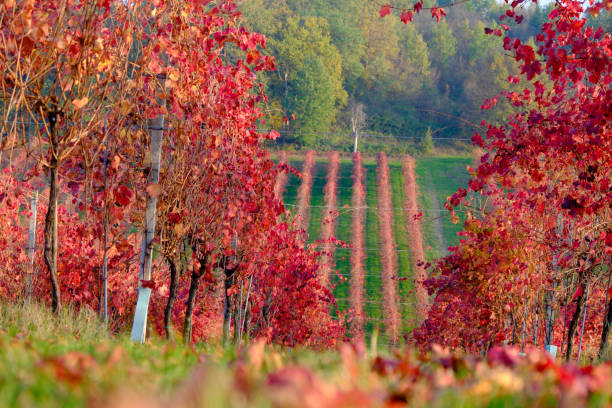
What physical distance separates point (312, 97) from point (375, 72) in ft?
51.0

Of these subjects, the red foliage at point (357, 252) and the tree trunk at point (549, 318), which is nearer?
the tree trunk at point (549, 318)

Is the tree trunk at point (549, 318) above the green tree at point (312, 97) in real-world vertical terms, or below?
below

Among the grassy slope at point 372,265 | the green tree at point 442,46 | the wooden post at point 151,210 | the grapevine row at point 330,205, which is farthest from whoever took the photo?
the green tree at point 442,46

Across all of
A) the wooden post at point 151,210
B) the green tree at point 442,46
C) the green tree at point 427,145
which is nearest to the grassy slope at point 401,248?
the green tree at point 427,145

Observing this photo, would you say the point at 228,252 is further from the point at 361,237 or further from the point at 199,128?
the point at 361,237

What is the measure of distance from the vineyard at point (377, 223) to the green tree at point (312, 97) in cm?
835

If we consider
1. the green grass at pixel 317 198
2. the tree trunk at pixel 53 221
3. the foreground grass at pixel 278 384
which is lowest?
the foreground grass at pixel 278 384

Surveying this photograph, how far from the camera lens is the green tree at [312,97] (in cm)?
6650

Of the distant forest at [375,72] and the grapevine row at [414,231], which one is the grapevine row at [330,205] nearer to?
the grapevine row at [414,231]

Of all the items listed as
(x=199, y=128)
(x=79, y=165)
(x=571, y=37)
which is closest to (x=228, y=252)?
(x=199, y=128)

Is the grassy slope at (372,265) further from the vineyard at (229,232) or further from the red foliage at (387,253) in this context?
the vineyard at (229,232)

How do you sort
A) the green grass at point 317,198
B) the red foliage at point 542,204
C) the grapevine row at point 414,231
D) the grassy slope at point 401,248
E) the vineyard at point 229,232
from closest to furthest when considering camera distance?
1. the vineyard at point 229,232
2. the red foliage at point 542,204
3. the grassy slope at point 401,248
4. the grapevine row at point 414,231
5. the green grass at point 317,198

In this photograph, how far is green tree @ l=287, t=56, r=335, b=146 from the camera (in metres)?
66.5

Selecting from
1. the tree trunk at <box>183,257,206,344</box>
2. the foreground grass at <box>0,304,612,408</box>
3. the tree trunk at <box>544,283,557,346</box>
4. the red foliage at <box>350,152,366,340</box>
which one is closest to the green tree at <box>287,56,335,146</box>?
the red foliage at <box>350,152,366,340</box>
